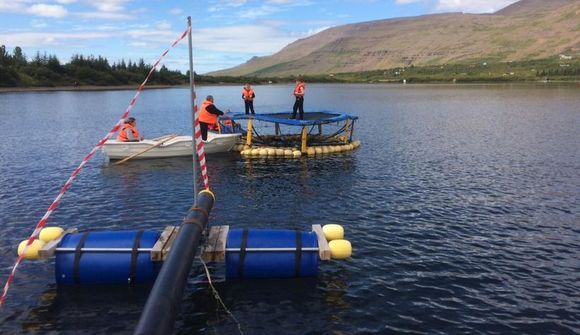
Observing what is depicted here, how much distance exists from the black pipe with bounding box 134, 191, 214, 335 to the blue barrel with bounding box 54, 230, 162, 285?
1774 millimetres

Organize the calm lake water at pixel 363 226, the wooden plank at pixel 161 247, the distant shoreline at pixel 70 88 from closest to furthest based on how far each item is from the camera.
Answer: the calm lake water at pixel 363 226 → the wooden plank at pixel 161 247 → the distant shoreline at pixel 70 88

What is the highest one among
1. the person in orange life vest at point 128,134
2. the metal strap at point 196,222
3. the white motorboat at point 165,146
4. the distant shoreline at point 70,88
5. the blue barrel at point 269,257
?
the distant shoreline at point 70,88

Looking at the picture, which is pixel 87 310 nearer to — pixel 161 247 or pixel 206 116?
pixel 161 247

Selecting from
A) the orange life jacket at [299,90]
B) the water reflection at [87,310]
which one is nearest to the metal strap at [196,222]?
the water reflection at [87,310]

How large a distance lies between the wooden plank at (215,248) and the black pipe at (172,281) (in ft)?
2.72

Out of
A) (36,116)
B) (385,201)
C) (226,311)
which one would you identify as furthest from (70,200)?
(36,116)

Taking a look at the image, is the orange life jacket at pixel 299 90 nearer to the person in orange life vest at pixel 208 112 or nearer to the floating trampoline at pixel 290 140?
the floating trampoline at pixel 290 140

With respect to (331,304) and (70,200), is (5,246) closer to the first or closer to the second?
(70,200)

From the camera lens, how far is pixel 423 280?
48.5 ft

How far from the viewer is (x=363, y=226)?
19891 mm

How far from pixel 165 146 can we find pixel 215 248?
23.6m

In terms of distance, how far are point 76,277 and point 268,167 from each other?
2033 cm

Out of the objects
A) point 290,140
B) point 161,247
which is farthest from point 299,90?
point 161,247

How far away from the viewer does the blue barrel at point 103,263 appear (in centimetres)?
1327
